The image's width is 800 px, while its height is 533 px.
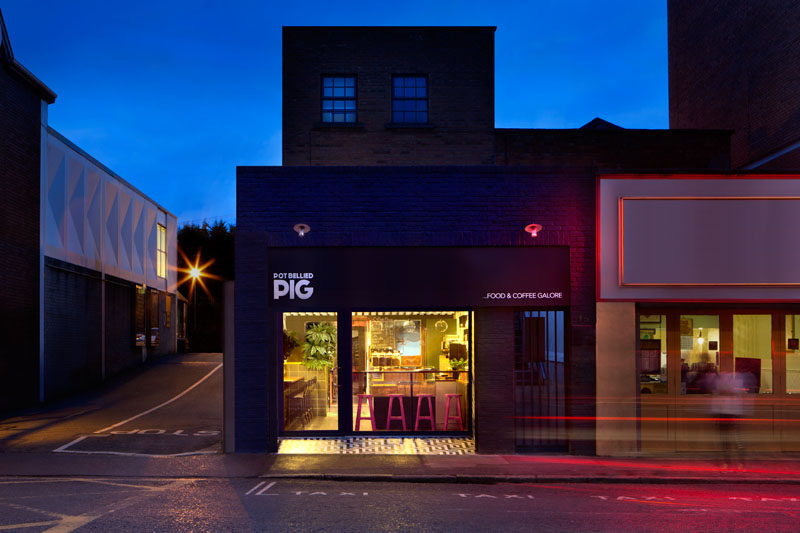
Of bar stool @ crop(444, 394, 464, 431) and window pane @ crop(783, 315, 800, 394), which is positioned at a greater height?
window pane @ crop(783, 315, 800, 394)

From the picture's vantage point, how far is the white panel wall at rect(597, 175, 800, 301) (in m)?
12.7

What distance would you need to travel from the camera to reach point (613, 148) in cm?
1916

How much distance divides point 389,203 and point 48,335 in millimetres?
13941

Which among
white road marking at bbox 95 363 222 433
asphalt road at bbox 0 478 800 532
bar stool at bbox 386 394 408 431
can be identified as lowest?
white road marking at bbox 95 363 222 433

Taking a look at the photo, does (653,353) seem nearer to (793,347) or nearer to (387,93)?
(793,347)

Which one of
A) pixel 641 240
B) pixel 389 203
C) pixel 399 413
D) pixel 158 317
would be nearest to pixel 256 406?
pixel 399 413

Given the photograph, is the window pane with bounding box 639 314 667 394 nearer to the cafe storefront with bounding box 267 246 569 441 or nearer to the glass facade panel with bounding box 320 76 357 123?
the cafe storefront with bounding box 267 246 569 441

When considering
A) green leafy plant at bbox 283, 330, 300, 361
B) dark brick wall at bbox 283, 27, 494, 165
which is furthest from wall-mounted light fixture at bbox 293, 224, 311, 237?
dark brick wall at bbox 283, 27, 494, 165

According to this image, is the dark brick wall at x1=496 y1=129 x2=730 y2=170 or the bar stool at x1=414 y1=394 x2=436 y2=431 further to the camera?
the dark brick wall at x1=496 y1=129 x2=730 y2=170

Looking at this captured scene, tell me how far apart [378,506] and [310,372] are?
529 centimetres

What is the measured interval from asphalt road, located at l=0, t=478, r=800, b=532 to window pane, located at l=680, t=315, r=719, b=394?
118 inches

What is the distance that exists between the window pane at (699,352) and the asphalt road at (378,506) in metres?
3.00

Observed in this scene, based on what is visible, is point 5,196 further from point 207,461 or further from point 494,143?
point 494,143

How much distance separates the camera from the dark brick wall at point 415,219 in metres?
12.7
